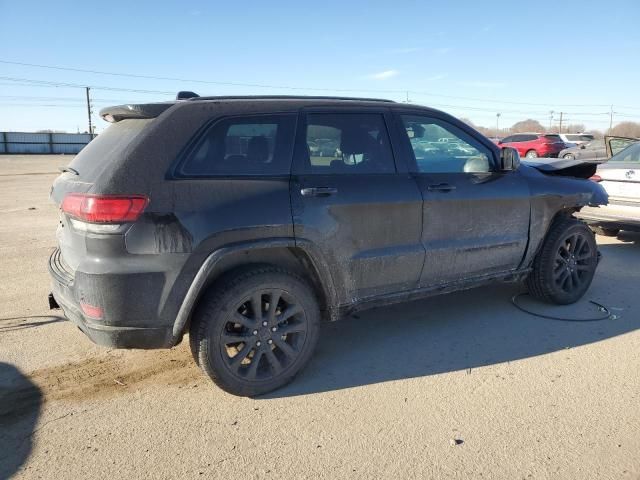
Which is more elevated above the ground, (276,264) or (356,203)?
(356,203)

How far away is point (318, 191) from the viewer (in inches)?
130

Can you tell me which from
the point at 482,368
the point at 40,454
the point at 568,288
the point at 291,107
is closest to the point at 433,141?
the point at 291,107

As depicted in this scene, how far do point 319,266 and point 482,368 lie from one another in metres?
1.40

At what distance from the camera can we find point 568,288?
4.88m

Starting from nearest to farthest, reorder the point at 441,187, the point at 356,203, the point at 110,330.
Result: the point at 110,330 → the point at 356,203 → the point at 441,187

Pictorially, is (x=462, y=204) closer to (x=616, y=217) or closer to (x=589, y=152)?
(x=616, y=217)

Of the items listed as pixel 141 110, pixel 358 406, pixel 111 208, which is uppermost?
pixel 141 110

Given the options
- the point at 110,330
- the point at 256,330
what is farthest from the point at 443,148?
the point at 110,330

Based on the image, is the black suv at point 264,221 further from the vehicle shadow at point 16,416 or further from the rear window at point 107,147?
the vehicle shadow at point 16,416

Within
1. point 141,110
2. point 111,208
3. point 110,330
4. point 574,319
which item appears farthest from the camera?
point 574,319

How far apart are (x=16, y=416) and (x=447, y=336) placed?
10.1 feet

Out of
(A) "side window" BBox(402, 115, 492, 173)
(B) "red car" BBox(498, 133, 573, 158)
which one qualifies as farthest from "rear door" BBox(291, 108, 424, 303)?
(B) "red car" BBox(498, 133, 573, 158)

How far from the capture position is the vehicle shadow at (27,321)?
13.7ft

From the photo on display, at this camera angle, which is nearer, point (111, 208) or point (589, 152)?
point (111, 208)
